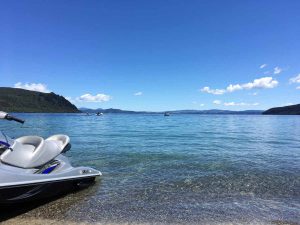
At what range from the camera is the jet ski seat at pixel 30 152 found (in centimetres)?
680

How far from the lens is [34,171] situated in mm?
7086

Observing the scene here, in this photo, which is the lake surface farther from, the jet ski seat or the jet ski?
the jet ski seat

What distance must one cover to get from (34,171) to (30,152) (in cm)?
54

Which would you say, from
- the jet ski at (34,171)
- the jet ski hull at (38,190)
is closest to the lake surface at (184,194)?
the jet ski hull at (38,190)

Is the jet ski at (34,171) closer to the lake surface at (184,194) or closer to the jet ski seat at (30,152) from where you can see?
the jet ski seat at (30,152)

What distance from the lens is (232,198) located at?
8422mm

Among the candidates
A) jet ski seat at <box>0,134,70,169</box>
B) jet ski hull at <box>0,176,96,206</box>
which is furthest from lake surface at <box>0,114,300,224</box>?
jet ski seat at <box>0,134,70,169</box>

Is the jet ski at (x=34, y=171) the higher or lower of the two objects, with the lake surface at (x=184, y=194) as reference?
higher

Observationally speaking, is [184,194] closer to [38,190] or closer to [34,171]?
[38,190]

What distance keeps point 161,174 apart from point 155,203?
3.48 meters

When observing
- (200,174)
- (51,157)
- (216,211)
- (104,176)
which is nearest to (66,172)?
(51,157)

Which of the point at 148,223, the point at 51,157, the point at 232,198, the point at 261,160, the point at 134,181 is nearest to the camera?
the point at 148,223

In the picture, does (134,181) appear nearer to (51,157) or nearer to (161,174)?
(161,174)

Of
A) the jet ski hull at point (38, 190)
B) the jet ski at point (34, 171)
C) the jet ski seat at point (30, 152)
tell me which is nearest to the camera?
the jet ski hull at point (38, 190)
